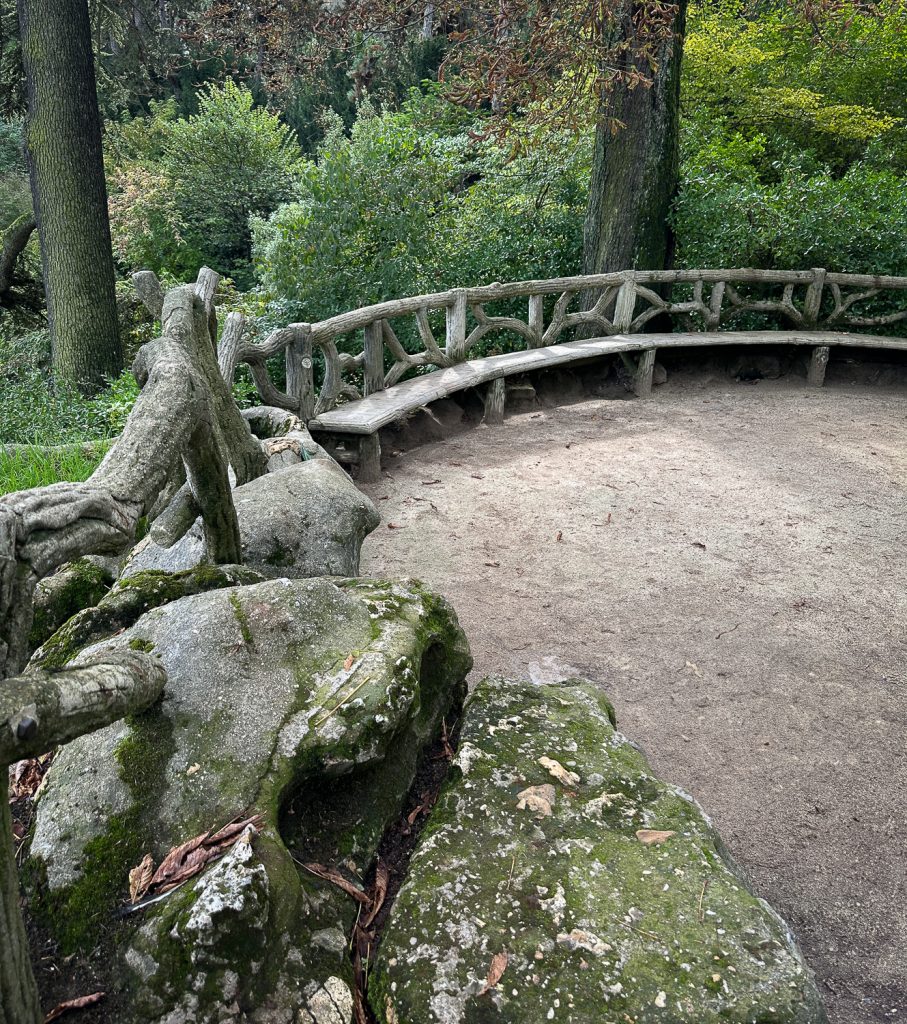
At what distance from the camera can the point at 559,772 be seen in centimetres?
201

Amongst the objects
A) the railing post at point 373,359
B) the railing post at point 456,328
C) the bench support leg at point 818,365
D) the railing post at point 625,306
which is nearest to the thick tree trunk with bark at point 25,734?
the railing post at point 373,359

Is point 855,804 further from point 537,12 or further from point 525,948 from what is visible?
point 537,12

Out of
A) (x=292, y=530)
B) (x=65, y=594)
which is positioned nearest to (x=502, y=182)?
(x=292, y=530)

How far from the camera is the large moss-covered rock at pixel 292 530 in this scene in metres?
2.87

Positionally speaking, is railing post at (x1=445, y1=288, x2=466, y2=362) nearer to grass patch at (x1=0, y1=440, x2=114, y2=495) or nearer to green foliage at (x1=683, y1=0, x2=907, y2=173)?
grass patch at (x1=0, y1=440, x2=114, y2=495)

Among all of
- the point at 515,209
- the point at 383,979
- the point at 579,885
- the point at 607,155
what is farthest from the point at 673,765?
the point at 515,209

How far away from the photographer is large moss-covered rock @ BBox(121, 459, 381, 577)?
2869 millimetres

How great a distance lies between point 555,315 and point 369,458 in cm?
326

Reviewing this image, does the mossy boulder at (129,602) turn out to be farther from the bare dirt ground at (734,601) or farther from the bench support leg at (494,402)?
the bench support leg at (494,402)

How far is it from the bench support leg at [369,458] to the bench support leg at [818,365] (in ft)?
17.6

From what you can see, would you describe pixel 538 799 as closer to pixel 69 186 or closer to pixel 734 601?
pixel 734 601

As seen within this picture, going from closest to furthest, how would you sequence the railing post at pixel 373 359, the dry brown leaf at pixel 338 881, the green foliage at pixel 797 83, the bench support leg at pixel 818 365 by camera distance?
the dry brown leaf at pixel 338 881, the railing post at pixel 373 359, the bench support leg at pixel 818 365, the green foliage at pixel 797 83

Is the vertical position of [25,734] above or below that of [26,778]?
above

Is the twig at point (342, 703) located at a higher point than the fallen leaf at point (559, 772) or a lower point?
higher
